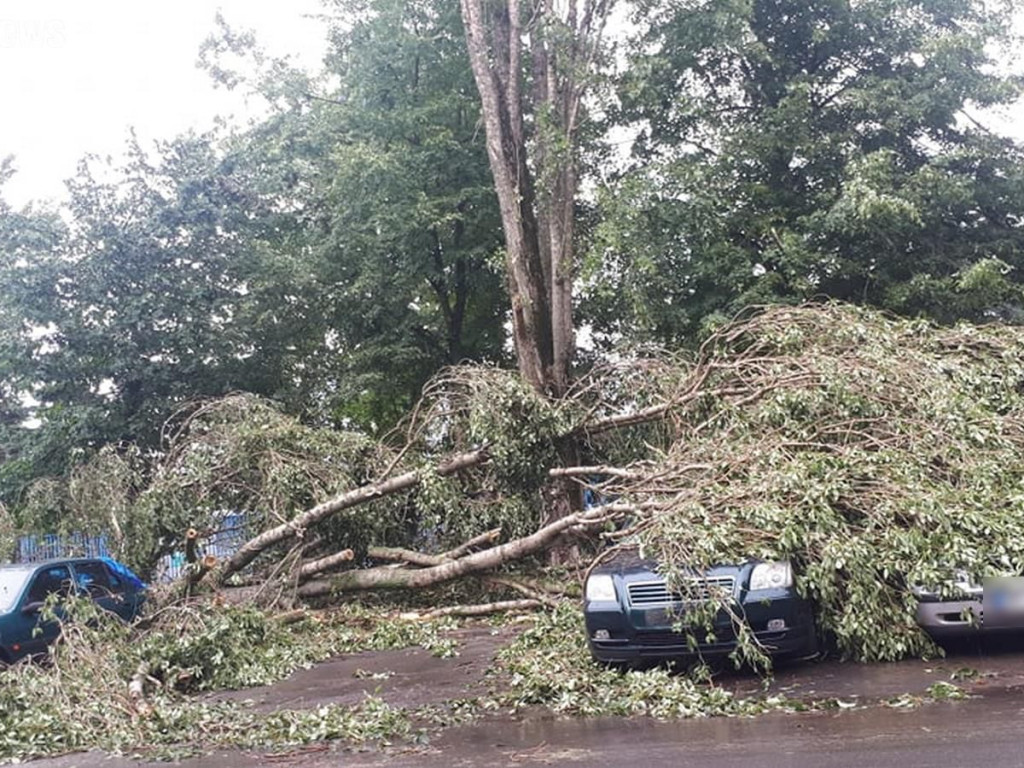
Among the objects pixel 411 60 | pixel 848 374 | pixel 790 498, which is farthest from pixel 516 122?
pixel 790 498

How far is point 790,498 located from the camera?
781 centimetres

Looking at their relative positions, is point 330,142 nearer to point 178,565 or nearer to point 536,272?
point 536,272

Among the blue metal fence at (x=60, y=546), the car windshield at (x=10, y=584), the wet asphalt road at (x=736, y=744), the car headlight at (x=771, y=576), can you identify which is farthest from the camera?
the blue metal fence at (x=60, y=546)

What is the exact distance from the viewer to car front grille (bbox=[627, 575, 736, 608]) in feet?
22.9

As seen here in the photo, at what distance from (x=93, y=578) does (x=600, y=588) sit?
262 inches

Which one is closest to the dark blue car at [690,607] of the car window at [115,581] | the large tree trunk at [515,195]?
the car window at [115,581]

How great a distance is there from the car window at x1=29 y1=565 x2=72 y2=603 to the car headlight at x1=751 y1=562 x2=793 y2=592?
7057 mm

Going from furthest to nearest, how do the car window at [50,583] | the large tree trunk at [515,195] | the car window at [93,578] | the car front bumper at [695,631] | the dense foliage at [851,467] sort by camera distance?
the large tree trunk at [515,195]
the car window at [93,578]
the car window at [50,583]
the dense foliage at [851,467]
the car front bumper at [695,631]

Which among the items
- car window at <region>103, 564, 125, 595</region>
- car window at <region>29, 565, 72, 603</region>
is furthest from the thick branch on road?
car window at <region>29, 565, 72, 603</region>

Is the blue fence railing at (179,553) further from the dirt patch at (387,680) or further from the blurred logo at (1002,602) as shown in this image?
the blurred logo at (1002,602)

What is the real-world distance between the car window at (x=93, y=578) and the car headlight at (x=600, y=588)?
6.02 meters

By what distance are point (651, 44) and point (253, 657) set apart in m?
12.4

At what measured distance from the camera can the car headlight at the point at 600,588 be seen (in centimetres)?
730

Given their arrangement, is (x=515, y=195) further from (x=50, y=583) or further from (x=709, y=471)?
(x=50, y=583)
